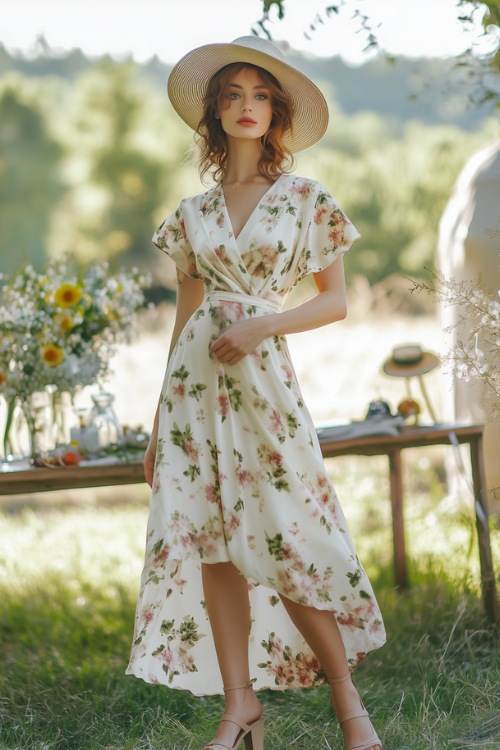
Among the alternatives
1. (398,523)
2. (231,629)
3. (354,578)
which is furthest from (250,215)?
(398,523)

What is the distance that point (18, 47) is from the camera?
590 inches

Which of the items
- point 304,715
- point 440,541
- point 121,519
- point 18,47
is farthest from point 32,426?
point 18,47

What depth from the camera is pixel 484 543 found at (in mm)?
3461

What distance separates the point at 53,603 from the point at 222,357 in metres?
2.33

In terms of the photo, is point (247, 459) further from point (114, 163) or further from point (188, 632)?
point (114, 163)

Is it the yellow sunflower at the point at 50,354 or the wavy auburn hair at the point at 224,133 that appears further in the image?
the yellow sunflower at the point at 50,354

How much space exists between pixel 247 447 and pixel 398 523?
5.67 feet

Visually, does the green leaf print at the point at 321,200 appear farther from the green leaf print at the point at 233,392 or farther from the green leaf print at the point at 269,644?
the green leaf print at the point at 269,644

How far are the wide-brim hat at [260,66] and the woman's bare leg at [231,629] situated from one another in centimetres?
131

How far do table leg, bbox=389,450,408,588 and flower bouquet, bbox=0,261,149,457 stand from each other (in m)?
1.29

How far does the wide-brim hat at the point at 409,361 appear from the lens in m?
3.78

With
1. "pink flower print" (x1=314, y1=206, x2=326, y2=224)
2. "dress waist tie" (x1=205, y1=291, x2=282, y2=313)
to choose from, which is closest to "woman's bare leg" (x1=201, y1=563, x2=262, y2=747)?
"dress waist tie" (x1=205, y1=291, x2=282, y2=313)

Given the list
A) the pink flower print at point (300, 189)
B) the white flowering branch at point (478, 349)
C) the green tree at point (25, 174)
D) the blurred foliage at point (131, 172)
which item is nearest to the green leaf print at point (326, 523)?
the white flowering branch at point (478, 349)

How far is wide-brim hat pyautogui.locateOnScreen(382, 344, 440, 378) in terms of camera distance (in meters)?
3.78
